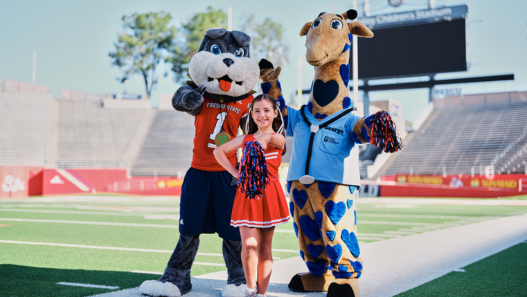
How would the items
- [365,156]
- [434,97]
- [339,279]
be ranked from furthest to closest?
1. [434,97]
2. [365,156]
3. [339,279]

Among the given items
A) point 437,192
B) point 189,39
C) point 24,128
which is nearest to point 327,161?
point 437,192

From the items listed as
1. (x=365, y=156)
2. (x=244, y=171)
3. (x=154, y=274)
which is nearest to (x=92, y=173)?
(x=365, y=156)

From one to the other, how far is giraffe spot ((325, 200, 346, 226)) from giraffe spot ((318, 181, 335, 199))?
59 millimetres

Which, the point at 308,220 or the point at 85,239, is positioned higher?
the point at 308,220

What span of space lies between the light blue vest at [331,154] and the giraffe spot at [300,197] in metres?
0.10

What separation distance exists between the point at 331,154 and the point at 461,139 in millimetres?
26793

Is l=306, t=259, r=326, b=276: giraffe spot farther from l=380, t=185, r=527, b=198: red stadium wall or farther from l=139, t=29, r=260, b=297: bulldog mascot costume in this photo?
l=380, t=185, r=527, b=198: red stadium wall

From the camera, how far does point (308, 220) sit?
3.88 metres

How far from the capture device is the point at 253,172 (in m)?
3.22

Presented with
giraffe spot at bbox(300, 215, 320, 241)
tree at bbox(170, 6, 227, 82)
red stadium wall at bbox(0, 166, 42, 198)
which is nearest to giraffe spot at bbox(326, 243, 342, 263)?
giraffe spot at bbox(300, 215, 320, 241)

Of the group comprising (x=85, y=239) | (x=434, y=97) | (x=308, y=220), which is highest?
(x=434, y=97)

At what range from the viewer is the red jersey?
12.6 feet

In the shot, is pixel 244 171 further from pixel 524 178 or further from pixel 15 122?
pixel 15 122

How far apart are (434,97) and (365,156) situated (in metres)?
6.26
